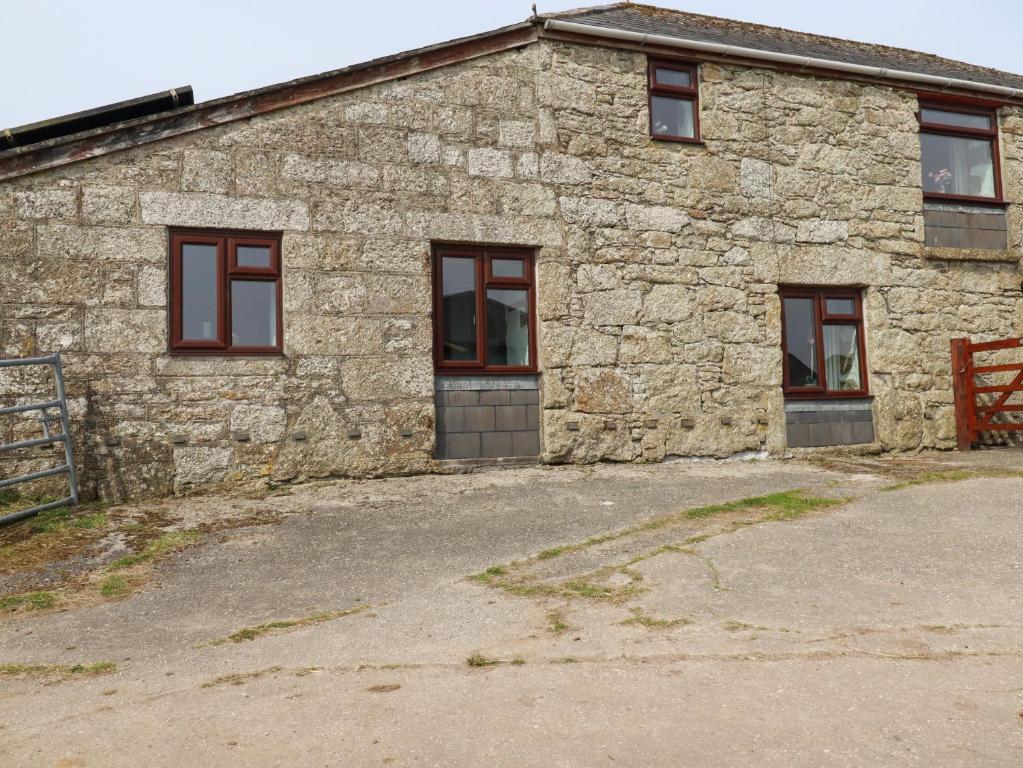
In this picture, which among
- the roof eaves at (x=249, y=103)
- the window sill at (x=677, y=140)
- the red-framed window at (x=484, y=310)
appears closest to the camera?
the roof eaves at (x=249, y=103)

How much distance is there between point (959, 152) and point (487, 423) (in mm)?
7518

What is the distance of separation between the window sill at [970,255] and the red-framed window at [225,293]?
7892mm

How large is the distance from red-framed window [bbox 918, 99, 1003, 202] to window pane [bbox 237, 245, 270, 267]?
815 centimetres

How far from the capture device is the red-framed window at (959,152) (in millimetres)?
10219

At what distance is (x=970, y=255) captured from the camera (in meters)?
10.0

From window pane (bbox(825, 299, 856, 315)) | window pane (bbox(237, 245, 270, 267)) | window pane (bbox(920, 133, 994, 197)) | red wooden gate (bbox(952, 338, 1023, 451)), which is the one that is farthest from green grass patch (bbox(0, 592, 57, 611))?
window pane (bbox(920, 133, 994, 197))

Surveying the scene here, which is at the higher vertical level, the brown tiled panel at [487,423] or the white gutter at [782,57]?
the white gutter at [782,57]

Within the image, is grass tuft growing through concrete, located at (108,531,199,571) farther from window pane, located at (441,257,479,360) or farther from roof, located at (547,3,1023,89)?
roof, located at (547,3,1023,89)

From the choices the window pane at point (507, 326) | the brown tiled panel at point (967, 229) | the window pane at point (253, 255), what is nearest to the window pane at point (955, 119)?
the brown tiled panel at point (967, 229)

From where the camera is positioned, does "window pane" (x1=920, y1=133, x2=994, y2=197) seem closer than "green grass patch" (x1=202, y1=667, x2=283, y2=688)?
No

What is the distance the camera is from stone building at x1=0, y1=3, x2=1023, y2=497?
7.04 meters

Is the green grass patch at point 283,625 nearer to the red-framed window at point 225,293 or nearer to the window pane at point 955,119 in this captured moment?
the red-framed window at point 225,293

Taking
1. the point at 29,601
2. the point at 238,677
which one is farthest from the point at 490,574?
the point at 29,601

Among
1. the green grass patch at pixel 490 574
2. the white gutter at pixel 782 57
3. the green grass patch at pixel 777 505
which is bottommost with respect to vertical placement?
the green grass patch at pixel 490 574
